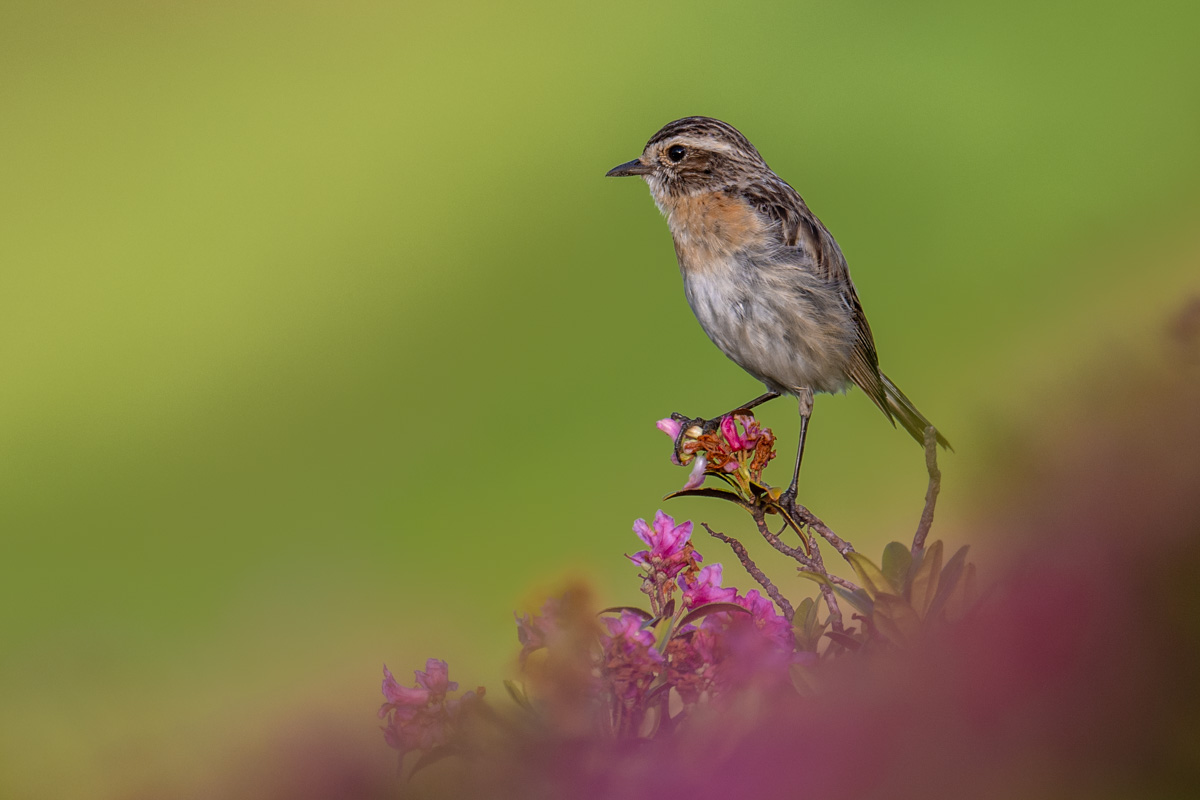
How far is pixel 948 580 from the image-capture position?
4.48ft

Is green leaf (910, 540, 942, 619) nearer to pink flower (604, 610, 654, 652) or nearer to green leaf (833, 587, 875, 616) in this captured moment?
Result: green leaf (833, 587, 875, 616)

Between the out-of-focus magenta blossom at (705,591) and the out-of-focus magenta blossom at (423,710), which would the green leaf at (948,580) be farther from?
the out-of-focus magenta blossom at (423,710)

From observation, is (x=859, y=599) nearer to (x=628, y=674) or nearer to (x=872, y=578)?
(x=872, y=578)

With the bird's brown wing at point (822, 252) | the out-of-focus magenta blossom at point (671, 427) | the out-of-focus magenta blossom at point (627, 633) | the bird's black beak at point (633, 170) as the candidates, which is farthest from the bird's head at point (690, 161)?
the out-of-focus magenta blossom at point (627, 633)

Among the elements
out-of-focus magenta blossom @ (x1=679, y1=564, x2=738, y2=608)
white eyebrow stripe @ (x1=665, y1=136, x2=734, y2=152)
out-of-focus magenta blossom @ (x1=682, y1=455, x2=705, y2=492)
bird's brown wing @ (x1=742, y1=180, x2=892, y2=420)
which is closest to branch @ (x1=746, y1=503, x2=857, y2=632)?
out-of-focus magenta blossom @ (x1=679, y1=564, x2=738, y2=608)

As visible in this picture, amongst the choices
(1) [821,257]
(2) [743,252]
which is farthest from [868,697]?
(1) [821,257]

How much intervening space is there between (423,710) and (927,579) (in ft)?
2.23

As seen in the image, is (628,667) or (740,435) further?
(740,435)

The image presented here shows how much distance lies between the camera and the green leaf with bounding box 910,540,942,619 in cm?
140

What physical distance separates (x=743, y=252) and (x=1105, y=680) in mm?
2854

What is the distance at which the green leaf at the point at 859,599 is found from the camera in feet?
4.52

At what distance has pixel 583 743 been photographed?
43.6 inches

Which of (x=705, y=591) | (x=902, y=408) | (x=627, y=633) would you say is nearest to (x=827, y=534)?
(x=705, y=591)

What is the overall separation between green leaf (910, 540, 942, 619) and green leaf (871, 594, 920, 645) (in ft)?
0.15
